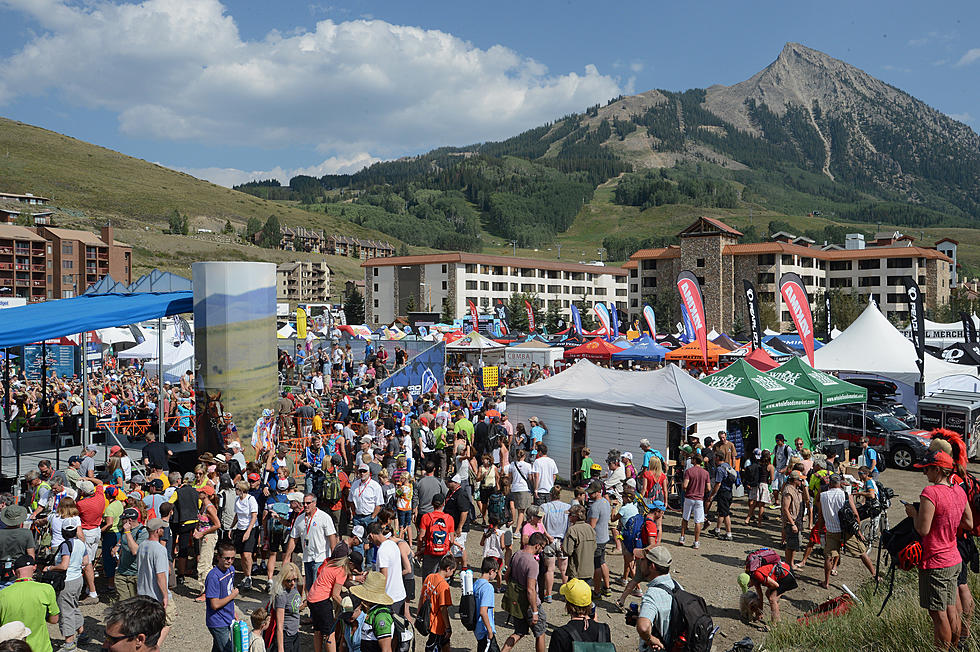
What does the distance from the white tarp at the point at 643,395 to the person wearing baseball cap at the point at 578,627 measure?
7.73 metres

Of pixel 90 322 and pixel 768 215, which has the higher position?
pixel 768 215

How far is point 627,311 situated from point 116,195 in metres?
117

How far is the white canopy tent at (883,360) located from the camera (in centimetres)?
1733

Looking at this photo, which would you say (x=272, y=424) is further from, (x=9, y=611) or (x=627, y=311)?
(x=627, y=311)

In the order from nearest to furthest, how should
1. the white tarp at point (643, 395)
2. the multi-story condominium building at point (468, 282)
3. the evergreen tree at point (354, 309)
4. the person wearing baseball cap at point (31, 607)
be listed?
1. the person wearing baseball cap at point (31, 607)
2. the white tarp at point (643, 395)
3. the multi-story condominium building at point (468, 282)
4. the evergreen tree at point (354, 309)

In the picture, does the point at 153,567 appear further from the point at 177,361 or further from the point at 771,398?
the point at 177,361

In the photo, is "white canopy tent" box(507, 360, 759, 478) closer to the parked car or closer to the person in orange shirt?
the parked car

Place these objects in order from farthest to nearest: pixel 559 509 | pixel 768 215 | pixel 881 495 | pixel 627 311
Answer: pixel 768 215 < pixel 627 311 < pixel 881 495 < pixel 559 509

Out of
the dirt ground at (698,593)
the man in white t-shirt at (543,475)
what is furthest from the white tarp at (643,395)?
the man in white t-shirt at (543,475)

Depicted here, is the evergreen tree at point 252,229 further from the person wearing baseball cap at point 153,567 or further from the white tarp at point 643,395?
the person wearing baseball cap at point 153,567

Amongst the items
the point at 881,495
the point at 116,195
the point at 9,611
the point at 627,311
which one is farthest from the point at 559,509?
→ the point at 116,195

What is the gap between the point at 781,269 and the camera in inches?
3049

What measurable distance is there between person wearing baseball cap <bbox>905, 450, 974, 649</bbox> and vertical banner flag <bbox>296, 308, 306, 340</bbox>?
2428 centimetres

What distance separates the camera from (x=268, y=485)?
9.21 meters
